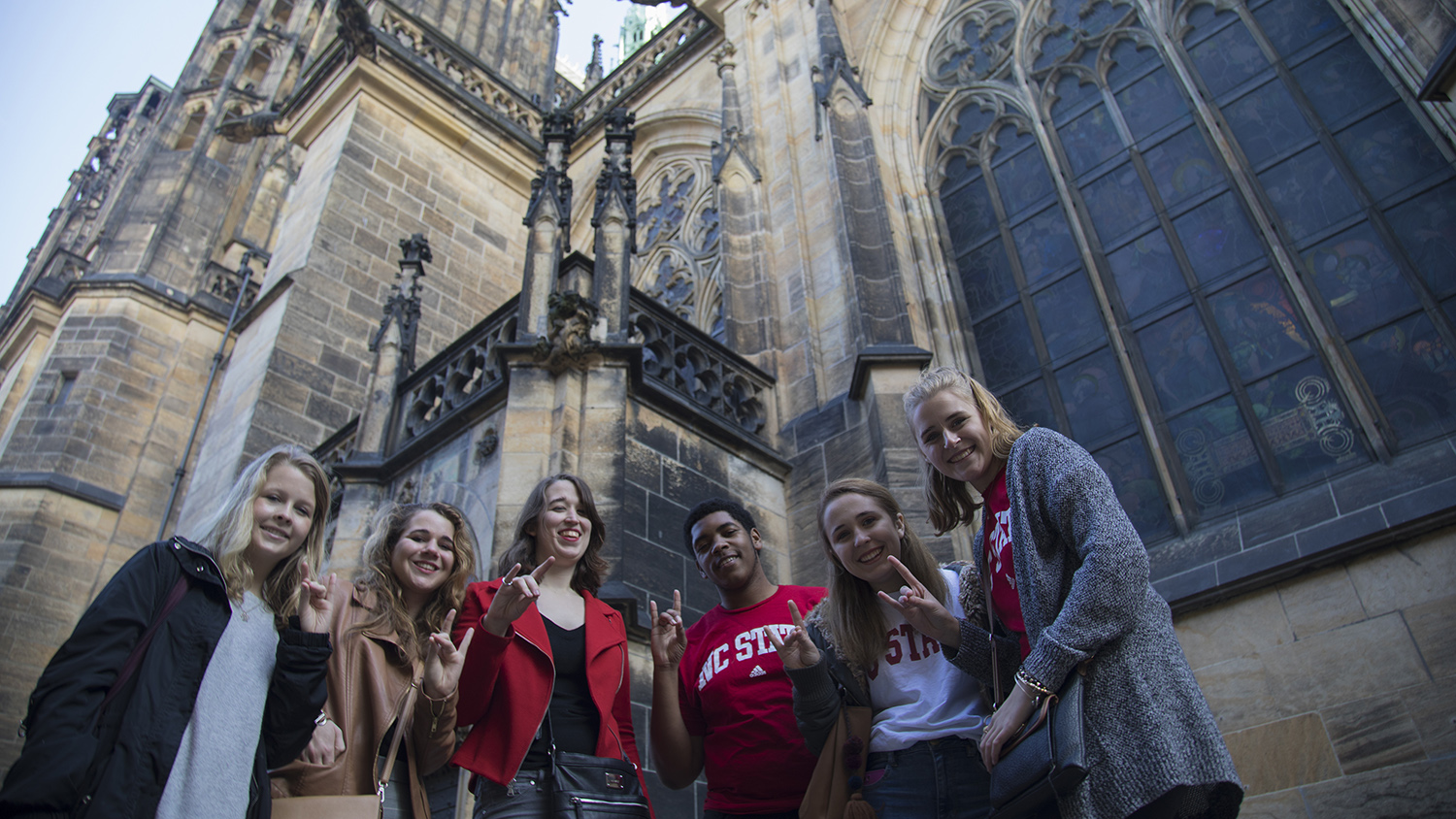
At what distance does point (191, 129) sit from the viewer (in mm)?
→ 16891

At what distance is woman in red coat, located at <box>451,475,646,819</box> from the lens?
6.80 ft

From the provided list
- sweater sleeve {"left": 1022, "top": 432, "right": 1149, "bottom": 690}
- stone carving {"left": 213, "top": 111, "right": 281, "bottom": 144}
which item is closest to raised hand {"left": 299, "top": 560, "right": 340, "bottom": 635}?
sweater sleeve {"left": 1022, "top": 432, "right": 1149, "bottom": 690}

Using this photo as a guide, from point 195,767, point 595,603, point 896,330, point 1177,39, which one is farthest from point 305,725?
point 1177,39

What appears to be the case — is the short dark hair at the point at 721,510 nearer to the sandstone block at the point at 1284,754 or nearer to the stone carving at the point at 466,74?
the sandstone block at the point at 1284,754

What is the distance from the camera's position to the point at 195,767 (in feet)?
5.34

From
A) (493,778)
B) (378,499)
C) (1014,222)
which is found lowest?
(493,778)

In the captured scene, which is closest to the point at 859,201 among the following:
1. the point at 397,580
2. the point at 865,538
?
the point at 865,538

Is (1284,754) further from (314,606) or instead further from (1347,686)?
(314,606)

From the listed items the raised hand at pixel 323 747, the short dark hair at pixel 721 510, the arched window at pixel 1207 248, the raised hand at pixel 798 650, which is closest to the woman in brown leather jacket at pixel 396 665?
the raised hand at pixel 323 747

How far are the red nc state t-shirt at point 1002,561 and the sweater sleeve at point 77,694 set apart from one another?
1.71 metres

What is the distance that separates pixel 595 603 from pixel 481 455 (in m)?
2.88

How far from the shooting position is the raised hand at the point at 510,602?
2041 millimetres

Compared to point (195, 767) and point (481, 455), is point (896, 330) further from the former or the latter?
point (195, 767)

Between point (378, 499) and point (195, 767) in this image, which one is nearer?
point (195, 767)
